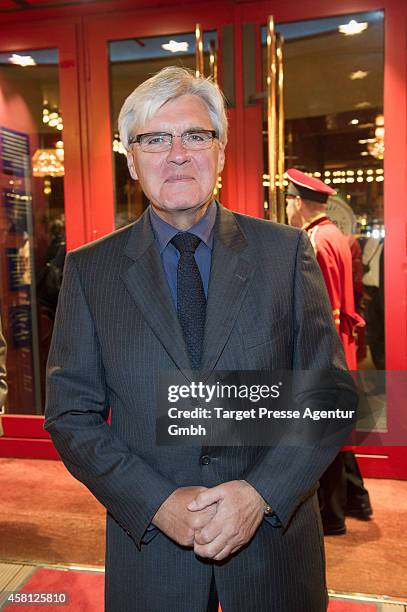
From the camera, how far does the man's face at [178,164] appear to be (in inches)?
47.0

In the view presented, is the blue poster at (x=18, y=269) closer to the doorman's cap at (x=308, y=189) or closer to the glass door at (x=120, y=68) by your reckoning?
the glass door at (x=120, y=68)

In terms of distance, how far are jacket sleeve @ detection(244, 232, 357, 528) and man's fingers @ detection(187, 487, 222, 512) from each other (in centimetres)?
7

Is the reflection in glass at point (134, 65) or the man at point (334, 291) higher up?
the reflection in glass at point (134, 65)

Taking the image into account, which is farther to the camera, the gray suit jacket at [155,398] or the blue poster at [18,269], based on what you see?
the blue poster at [18,269]

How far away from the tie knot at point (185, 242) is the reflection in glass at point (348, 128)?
2.37 m

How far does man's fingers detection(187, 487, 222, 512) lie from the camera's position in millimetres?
1069

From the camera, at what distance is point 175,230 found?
1251 millimetres

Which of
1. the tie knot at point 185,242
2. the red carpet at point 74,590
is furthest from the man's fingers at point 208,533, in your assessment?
the red carpet at point 74,590

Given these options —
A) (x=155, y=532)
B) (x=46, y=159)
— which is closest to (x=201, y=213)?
(x=155, y=532)

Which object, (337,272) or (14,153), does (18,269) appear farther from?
(337,272)

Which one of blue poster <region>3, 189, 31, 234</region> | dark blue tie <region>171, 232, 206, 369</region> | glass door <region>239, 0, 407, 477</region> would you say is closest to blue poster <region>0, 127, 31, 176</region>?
blue poster <region>3, 189, 31, 234</region>

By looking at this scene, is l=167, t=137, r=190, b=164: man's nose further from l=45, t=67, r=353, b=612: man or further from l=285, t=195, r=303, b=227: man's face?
l=285, t=195, r=303, b=227: man's face

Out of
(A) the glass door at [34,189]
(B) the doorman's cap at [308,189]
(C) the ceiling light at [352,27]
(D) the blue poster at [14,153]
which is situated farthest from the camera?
(D) the blue poster at [14,153]

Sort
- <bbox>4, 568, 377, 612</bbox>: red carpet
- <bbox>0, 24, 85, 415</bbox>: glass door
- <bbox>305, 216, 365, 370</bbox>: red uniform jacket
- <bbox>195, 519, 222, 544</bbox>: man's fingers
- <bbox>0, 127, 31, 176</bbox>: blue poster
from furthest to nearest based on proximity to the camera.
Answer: <bbox>0, 127, 31, 176</bbox>: blue poster, <bbox>0, 24, 85, 415</bbox>: glass door, <bbox>305, 216, 365, 370</bbox>: red uniform jacket, <bbox>4, 568, 377, 612</bbox>: red carpet, <bbox>195, 519, 222, 544</bbox>: man's fingers
